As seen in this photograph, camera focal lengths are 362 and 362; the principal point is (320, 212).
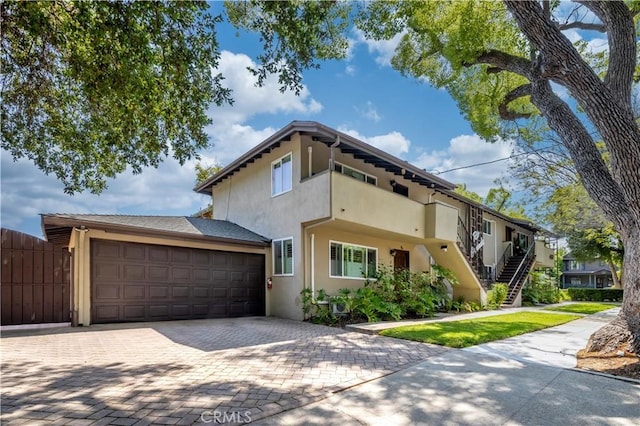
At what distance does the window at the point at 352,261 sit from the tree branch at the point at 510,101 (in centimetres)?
639

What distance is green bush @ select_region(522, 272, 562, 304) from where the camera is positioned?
2136cm

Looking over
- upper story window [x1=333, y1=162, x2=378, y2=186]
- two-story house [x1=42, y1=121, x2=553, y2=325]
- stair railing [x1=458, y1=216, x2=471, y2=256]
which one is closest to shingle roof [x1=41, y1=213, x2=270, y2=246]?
two-story house [x1=42, y1=121, x2=553, y2=325]

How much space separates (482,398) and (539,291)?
21039 millimetres

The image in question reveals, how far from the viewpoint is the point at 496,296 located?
1742 cm

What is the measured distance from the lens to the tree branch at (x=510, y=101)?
8.87m

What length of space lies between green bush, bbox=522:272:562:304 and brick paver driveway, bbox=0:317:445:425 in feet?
55.3

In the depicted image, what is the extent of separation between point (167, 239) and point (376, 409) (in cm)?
844

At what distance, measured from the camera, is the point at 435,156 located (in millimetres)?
27219

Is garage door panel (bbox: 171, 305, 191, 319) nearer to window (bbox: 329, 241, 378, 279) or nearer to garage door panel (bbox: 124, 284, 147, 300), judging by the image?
garage door panel (bbox: 124, 284, 147, 300)

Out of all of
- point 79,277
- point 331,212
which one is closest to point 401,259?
point 331,212

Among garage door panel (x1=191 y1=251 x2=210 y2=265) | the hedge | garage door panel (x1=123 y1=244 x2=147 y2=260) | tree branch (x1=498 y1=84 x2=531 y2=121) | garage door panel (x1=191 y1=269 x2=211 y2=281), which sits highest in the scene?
tree branch (x1=498 y1=84 x2=531 y2=121)

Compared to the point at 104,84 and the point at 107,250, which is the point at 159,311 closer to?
the point at 107,250

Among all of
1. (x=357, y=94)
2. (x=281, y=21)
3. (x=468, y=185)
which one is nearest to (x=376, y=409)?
(x=281, y=21)

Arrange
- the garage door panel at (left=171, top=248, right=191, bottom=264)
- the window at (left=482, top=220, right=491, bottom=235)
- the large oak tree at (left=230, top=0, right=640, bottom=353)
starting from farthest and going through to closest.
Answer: the window at (left=482, top=220, right=491, bottom=235) < the garage door panel at (left=171, top=248, right=191, bottom=264) < the large oak tree at (left=230, top=0, right=640, bottom=353)
